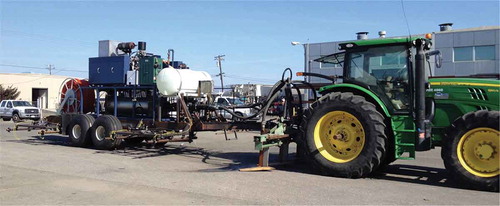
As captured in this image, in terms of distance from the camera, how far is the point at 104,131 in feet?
40.9

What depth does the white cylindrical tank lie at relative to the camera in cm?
1142

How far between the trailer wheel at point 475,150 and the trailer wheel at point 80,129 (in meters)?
9.72

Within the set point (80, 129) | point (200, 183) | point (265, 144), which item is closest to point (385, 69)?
point (265, 144)

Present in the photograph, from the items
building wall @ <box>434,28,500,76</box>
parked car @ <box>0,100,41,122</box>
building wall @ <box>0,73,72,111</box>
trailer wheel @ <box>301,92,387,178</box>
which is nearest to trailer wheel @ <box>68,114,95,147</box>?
trailer wheel @ <box>301,92,387,178</box>

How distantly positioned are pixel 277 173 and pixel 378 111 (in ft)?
7.31

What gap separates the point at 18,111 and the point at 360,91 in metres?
29.0

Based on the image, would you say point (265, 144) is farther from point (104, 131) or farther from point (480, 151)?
point (104, 131)

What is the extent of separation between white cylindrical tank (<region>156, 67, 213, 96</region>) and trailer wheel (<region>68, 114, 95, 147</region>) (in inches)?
114

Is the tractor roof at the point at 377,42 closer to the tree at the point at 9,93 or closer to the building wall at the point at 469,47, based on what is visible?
the building wall at the point at 469,47

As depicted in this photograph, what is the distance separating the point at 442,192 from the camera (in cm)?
695

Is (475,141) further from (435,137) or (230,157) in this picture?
(230,157)

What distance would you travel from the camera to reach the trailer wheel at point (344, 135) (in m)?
7.84

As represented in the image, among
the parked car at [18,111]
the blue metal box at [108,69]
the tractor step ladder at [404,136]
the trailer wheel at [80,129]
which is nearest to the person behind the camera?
the tractor step ladder at [404,136]

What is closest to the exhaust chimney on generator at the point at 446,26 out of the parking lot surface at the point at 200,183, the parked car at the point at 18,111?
the parking lot surface at the point at 200,183
